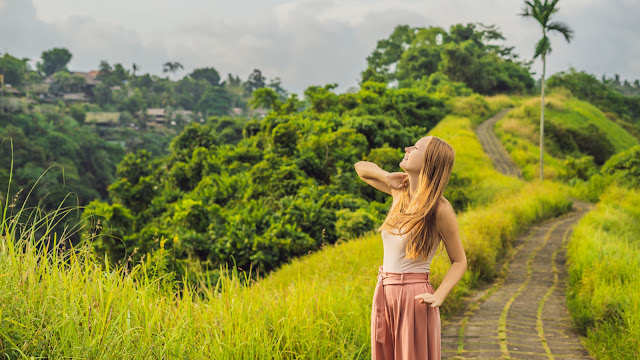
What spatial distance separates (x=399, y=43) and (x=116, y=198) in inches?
1647

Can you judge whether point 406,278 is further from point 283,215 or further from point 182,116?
point 182,116

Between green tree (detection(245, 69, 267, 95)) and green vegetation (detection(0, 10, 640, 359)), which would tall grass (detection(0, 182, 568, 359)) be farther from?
green tree (detection(245, 69, 267, 95))

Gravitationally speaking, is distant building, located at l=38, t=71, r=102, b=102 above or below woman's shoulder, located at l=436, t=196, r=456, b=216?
above

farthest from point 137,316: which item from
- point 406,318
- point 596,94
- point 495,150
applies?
point 596,94

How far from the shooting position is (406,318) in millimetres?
2186

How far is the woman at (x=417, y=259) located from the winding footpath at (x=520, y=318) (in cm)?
189

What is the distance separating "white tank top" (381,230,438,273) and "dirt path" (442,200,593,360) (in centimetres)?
202

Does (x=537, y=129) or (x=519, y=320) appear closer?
(x=519, y=320)

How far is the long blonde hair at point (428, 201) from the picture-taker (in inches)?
83.8

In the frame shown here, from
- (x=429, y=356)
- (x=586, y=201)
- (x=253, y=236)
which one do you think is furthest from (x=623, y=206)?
(x=429, y=356)

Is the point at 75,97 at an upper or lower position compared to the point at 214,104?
upper

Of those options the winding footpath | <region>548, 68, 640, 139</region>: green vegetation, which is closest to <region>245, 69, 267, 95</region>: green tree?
<region>548, 68, 640, 139</region>: green vegetation

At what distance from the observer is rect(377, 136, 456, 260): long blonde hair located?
213cm

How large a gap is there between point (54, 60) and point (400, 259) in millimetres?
92006
